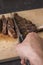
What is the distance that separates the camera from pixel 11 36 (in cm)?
150

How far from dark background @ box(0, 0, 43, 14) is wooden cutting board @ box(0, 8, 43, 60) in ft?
0.54

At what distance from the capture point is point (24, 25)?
1.54 meters

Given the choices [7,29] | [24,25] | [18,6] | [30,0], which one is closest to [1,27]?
[7,29]

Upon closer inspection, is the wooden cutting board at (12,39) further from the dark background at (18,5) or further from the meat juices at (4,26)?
the dark background at (18,5)

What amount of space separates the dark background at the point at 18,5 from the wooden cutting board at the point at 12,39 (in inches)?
6.5

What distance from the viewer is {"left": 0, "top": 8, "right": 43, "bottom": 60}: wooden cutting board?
137 cm

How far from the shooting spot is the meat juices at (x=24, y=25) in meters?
1.48

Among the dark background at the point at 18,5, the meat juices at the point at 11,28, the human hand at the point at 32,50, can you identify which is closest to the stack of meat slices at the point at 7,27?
the meat juices at the point at 11,28

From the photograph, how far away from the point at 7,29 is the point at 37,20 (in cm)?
28

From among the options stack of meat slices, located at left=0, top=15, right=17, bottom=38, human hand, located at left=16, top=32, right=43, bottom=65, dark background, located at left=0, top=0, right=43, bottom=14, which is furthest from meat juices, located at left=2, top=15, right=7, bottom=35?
human hand, located at left=16, top=32, right=43, bottom=65

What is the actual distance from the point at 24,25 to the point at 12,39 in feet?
0.47

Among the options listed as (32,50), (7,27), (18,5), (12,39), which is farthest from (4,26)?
(32,50)

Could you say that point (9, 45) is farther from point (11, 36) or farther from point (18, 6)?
point (18, 6)

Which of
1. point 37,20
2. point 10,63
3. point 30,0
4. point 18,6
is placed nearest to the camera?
point 10,63
